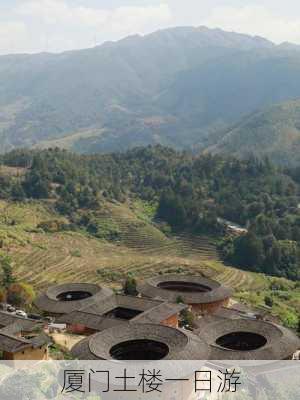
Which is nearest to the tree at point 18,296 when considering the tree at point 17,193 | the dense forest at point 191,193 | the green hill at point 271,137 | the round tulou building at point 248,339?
the round tulou building at point 248,339

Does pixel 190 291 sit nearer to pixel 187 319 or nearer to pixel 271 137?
pixel 187 319

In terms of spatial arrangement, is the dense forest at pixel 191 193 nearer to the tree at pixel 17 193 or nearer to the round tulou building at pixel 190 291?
the tree at pixel 17 193

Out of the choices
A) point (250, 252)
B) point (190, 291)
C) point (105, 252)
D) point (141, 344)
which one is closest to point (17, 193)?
point (105, 252)

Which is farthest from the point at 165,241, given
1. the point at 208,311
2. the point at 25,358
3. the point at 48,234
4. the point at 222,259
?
the point at 25,358

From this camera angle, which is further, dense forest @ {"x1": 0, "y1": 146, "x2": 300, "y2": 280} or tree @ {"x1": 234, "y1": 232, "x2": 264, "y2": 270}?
dense forest @ {"x1": 0, "y1": 146, "x2": 300, "y2": 280}

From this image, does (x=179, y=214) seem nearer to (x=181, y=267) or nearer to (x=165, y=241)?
(x=165, y=241)

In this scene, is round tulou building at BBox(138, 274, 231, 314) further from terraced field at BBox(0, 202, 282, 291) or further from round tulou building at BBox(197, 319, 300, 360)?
round tulou building at BBox(197, 319, 300, 360)

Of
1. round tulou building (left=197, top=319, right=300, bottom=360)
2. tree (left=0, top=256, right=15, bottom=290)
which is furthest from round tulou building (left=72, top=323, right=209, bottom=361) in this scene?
tree (left=0, top=256, right=15, bottom=290)
